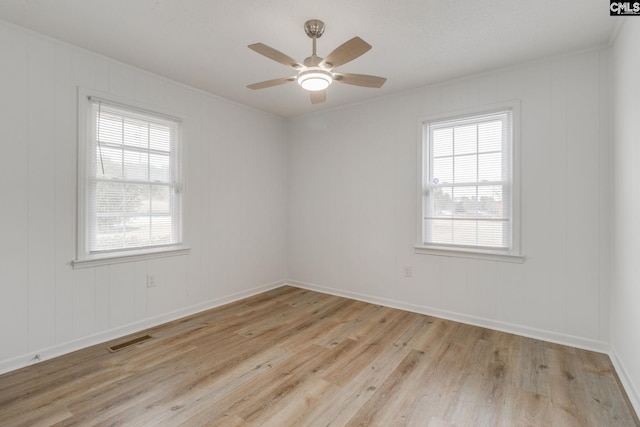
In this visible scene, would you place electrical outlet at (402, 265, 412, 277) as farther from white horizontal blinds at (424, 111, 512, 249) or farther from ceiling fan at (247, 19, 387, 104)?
ceiling fan at (247, 19, 387, 104)

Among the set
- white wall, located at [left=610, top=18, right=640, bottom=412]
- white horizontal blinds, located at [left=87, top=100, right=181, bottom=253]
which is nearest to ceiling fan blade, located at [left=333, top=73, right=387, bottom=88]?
white wall, located at [left=610, top=18, right=640, bottom=412]

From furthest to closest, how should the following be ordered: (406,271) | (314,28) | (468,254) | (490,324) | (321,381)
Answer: (406,271) < (468,254) < (490,324) < (314,28) < (321,381)

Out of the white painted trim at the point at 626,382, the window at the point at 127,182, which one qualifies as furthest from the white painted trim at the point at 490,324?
the window at the point at 127,182

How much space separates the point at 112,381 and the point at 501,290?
3.49 m

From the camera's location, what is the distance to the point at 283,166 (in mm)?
4969

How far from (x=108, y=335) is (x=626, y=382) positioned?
418 centimetres

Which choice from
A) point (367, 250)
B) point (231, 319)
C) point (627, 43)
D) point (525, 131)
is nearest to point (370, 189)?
point (367, 250)

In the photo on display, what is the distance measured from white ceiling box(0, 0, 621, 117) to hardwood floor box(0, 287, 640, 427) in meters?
2.64

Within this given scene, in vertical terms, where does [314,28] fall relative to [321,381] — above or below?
above

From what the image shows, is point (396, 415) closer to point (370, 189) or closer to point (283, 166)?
point (370, 189)

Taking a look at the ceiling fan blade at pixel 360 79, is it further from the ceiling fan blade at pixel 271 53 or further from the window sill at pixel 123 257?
the window sill at pixel 123 257

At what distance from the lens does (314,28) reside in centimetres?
242

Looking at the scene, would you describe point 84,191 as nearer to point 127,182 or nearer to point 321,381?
point 127,182

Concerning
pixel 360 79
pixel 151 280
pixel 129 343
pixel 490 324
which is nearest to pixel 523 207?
pixel 490 324
